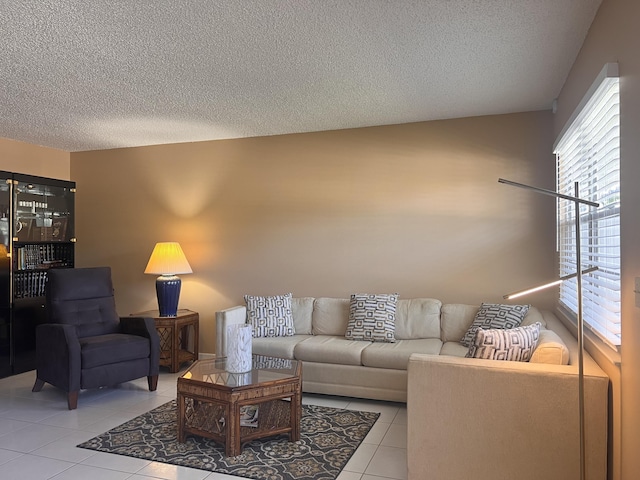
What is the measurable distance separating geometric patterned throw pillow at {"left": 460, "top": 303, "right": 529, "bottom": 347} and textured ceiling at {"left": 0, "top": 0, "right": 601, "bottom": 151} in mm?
1756

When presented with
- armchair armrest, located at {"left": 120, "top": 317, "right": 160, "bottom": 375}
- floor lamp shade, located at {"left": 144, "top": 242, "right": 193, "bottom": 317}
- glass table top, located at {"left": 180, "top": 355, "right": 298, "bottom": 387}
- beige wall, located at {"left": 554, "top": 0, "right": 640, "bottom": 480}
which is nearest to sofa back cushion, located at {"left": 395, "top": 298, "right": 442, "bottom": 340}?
glass table top, located at {"left": 180, "top": 355, "right": 298, "bottom": 387}

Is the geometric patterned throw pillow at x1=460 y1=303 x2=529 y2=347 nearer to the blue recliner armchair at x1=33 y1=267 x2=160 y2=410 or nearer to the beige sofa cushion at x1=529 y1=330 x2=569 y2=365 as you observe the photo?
the beige sofa cushion at x1=529 y1=330 x2=569 y2=365

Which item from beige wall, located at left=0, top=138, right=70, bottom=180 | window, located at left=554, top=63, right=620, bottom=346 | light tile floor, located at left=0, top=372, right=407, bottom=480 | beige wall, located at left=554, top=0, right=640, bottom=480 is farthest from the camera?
beige wall, located at left=0, top=138, right=70, bottom=180

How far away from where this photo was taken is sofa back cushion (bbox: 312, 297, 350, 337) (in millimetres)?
4668

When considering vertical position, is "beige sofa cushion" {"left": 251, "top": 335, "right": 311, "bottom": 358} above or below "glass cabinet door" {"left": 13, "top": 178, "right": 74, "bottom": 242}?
below

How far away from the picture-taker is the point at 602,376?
7.25 ft

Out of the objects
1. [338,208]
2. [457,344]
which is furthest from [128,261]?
[457,344]

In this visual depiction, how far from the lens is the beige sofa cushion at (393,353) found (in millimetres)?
3922

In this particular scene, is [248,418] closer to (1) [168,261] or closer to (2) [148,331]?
(2) [148,331]

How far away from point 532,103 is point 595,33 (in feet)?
5.31

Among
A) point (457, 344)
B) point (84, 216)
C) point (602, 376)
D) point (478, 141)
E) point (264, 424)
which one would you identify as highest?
point (478, 141)

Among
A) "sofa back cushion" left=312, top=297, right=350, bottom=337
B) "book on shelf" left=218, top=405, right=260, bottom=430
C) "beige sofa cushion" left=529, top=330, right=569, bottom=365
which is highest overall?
"beige sofa cushion" left=529, top=330, right=569, bottom=365

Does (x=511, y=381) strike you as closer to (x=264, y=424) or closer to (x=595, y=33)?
(x=264, y=424)

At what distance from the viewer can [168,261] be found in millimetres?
5184
